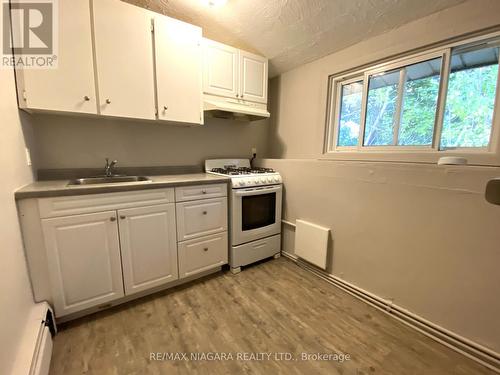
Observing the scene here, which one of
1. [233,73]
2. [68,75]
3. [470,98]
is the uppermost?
[233,73]

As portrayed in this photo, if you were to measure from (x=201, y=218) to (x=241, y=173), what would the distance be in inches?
25.0

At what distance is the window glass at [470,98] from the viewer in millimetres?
1506

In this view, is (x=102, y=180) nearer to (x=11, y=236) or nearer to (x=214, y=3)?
(x=11, y=236)

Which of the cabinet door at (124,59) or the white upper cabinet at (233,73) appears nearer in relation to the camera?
the cabinet door at (124,59)

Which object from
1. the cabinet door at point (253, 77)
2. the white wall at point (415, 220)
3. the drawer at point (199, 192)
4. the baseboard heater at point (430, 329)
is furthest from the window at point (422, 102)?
the drawer at point (199, 192)

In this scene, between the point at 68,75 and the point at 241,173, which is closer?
the point at 68,75

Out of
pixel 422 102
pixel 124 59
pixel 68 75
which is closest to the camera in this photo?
pixel 68 75

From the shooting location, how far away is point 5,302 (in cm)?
97

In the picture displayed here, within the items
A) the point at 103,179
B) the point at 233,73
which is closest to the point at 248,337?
the point at 103,179

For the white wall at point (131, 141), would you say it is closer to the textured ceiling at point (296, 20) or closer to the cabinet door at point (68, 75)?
the cabinet door at point (68, 75)

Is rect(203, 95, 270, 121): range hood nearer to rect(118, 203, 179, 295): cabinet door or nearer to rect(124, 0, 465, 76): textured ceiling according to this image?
rect(124, 0, 465, 76): textured ceiling

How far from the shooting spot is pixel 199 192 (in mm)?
1991

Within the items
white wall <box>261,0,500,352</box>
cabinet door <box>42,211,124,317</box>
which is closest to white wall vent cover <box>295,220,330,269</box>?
white wall <box>261,0,500,352</box>

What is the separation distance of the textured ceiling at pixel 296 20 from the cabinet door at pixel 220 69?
22 cm
